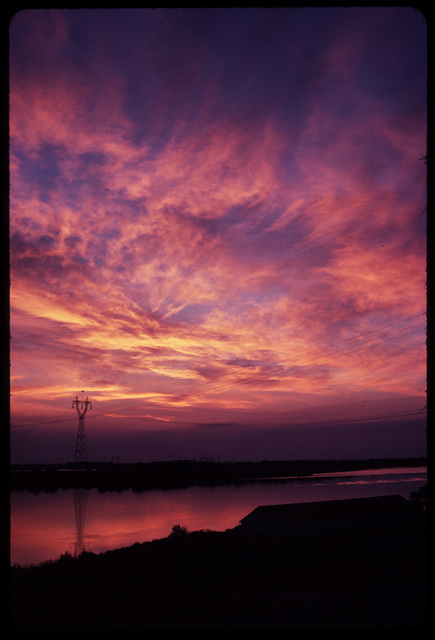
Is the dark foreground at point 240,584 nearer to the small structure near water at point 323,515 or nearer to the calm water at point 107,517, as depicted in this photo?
the small structure near water at point 323,515

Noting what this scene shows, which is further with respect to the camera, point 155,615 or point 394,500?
point 394,500

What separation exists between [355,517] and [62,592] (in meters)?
26.2

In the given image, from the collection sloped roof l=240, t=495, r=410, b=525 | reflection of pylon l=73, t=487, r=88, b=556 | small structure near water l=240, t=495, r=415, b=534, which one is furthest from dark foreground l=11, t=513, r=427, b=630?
Result: reflection of pylon l=73, t=487, r=88, b=556

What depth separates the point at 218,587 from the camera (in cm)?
2477

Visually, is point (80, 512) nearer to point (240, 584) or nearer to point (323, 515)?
point (323, 515)

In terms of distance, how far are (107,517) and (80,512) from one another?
24.0 ft

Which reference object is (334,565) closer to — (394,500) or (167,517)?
(394,500)

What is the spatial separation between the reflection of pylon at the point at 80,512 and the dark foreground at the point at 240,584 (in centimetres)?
1335

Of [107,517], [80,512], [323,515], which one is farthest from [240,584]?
[80,512]

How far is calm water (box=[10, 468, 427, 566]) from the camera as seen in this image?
49.6 m

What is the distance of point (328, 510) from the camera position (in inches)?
1641

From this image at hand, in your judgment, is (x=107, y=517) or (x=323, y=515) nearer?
(x=323, y=515)
